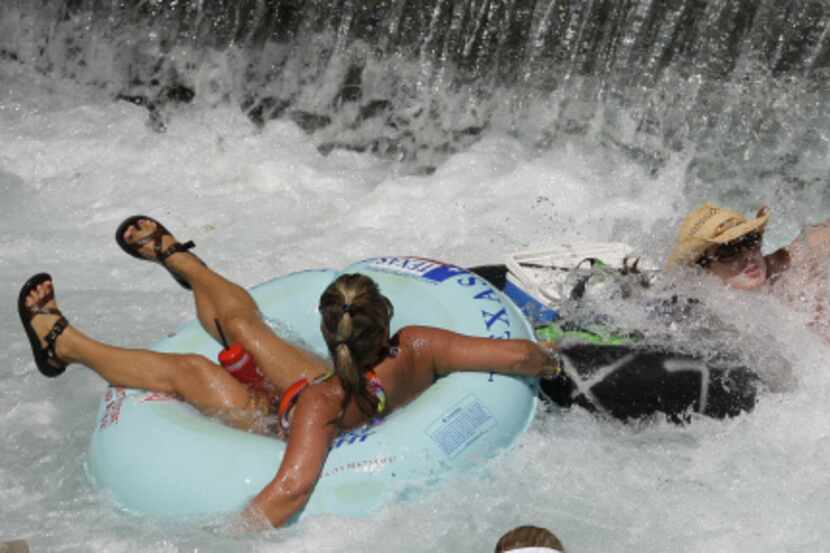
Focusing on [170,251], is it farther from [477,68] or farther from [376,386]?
[477,68]

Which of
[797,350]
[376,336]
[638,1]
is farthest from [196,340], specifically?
[638,1]

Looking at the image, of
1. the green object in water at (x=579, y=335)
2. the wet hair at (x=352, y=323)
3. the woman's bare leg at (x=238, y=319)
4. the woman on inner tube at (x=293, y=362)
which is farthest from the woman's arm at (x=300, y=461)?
the green object in water at (x=579, y=335)

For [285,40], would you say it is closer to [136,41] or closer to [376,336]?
[136,41]

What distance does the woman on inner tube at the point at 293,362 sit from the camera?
3877mm

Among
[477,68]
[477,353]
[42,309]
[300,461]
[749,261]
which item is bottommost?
[42,309]

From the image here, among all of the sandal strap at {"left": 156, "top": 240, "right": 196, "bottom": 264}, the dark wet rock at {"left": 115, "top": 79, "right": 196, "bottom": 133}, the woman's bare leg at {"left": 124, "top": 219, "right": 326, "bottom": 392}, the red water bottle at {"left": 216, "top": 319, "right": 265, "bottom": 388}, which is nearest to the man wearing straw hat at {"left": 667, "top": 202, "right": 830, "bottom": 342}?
the woman's bare leg at {"left": 124, "top": 219, "right": 326, "bottom": 392}

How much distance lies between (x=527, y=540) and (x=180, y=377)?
1612 millimetres

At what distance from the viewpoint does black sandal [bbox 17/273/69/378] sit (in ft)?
14.9

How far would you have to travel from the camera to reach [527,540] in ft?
10.3

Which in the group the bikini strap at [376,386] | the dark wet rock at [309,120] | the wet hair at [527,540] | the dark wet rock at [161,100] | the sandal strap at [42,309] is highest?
the wet hair at [527,540]

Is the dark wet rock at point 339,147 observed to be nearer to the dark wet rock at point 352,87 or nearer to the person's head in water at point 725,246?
the dark wet rock at point 352,87

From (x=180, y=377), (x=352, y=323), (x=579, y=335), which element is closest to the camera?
(x=352, y=323)

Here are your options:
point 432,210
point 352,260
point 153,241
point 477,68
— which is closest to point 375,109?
point 477,68

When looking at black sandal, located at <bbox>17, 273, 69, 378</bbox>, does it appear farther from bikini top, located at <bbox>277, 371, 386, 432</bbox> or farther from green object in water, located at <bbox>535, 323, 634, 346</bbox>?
green object in water, located at <bbox>535, 323, 634, 346</bbox>
